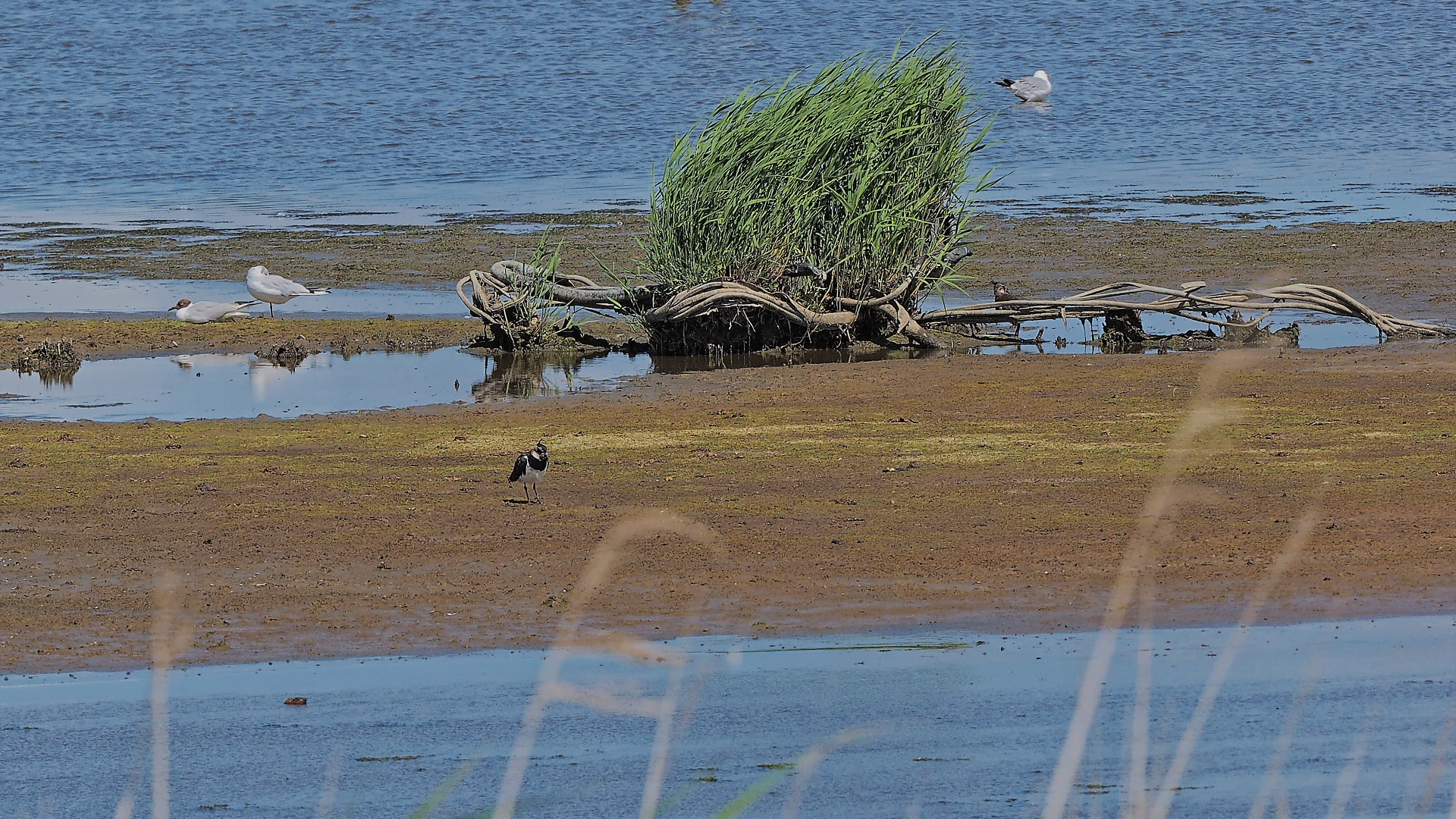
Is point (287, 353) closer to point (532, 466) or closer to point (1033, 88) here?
point (532, 466)

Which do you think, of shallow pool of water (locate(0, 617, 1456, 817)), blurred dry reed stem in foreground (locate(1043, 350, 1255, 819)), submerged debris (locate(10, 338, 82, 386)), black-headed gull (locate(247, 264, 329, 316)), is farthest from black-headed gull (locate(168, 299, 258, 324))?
shallow pool of water (locate(0, 617, 1456, 817))

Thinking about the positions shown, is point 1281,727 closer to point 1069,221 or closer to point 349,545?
point 349,545

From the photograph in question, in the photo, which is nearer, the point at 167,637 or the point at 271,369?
the point at 167,637

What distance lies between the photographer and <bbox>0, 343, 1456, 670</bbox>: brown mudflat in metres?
8.94

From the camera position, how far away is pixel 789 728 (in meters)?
7.19

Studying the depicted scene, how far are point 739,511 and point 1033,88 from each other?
103ft

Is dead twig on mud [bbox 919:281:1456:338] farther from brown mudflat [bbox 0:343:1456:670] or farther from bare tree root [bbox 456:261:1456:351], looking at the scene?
brown mudflat [bbox 0:343:1456:670]

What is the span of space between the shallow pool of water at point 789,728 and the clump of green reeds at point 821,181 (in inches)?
357

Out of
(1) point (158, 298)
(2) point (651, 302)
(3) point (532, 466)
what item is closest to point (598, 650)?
(3) point (532, 466)

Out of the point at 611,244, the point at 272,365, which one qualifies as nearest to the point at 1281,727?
the point at 272,365

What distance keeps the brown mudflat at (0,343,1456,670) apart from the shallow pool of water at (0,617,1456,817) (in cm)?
41

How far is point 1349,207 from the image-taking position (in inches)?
1056

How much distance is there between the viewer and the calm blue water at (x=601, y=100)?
3095 cm

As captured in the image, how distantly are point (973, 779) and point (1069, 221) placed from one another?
20.2 meters
